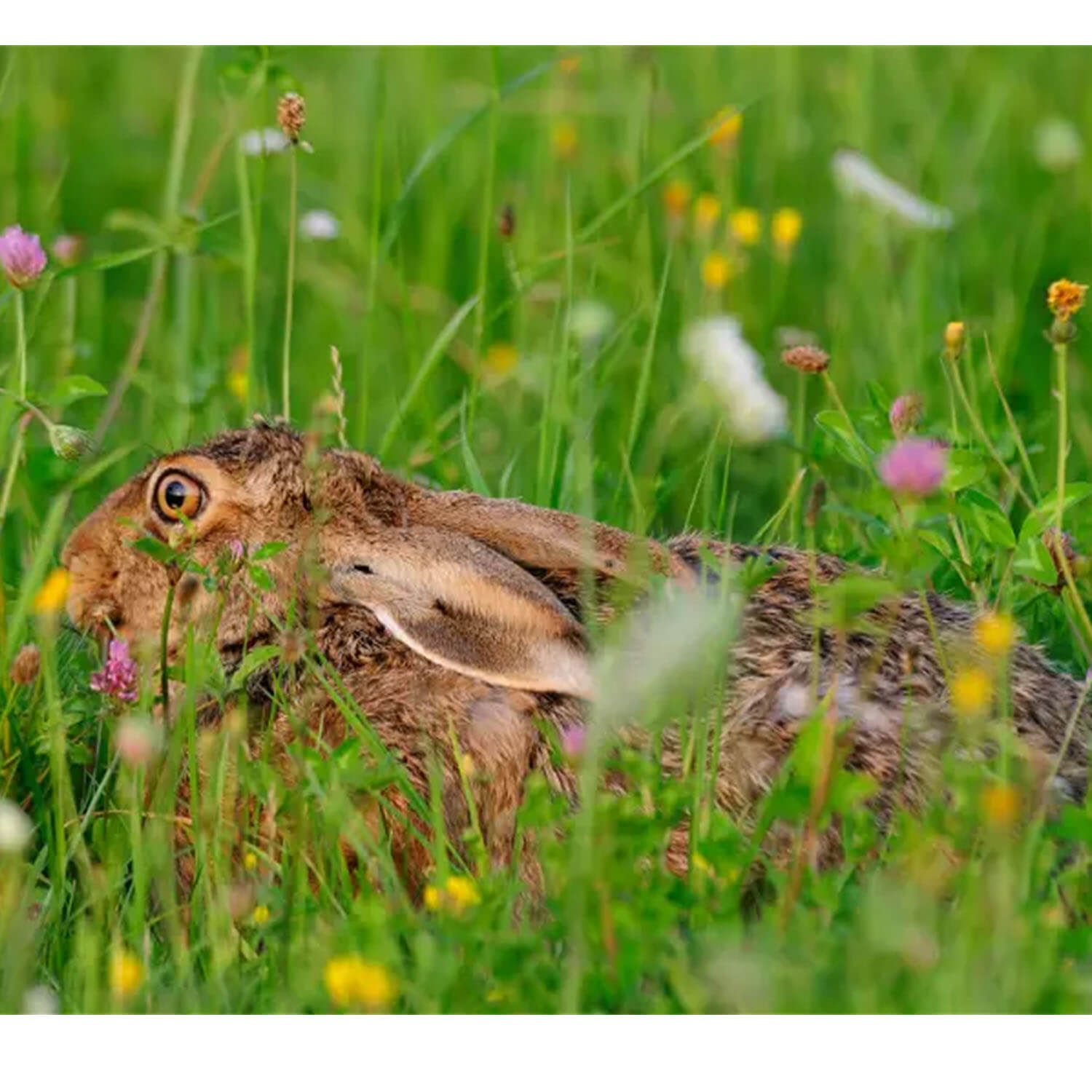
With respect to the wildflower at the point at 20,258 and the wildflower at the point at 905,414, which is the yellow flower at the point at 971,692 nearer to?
the wildflower at the point at 905,414

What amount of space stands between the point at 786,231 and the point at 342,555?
2770 millimetres

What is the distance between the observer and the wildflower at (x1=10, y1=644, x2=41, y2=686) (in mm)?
4695

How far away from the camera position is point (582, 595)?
4492 millimetres

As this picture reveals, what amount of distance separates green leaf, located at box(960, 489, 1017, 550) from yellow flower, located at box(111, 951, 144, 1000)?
6.08 ft

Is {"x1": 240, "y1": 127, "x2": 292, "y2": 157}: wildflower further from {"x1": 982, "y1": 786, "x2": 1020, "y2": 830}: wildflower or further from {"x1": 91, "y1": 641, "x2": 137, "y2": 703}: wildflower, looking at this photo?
{"x1": 982, "y1": 786, "x2": 1020, "y2": 830}: wildflower

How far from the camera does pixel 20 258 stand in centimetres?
449

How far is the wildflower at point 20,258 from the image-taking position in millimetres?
4480

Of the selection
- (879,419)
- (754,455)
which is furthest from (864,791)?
(754,455)

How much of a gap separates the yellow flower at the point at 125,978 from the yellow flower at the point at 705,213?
3885 mm

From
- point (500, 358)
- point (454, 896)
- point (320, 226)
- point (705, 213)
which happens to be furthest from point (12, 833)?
point (705, 213)

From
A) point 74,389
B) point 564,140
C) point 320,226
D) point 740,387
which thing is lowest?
point 74,389

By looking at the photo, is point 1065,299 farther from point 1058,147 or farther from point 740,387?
point 1058,147

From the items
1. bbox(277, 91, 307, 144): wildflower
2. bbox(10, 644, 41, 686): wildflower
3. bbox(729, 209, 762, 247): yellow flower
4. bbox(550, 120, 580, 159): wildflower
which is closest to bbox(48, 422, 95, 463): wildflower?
bbox(10, 644, 41, 686): wildflower

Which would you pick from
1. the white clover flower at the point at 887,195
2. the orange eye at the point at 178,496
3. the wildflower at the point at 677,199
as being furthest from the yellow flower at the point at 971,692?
the wildflower at the point at 677,199
